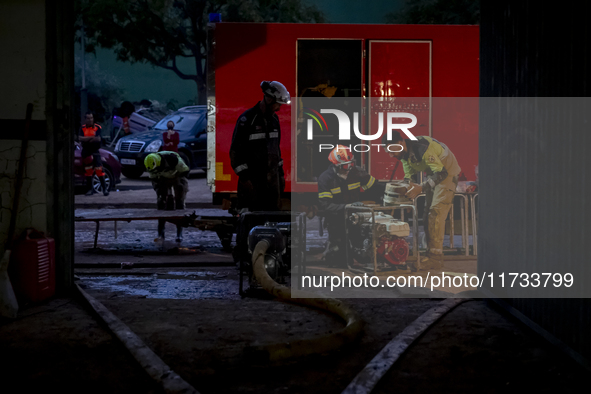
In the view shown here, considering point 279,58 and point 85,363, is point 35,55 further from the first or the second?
point 279,58

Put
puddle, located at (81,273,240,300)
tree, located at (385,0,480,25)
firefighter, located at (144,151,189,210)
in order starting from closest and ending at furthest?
1. puddle, located at (81,273,240,300)
2. firefighter, located at (144,151,189,210)
3. tree, located at (385,0,480,25)

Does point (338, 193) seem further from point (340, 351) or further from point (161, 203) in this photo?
point (340, 351)

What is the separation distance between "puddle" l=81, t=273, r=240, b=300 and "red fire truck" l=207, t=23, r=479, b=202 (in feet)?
8.74

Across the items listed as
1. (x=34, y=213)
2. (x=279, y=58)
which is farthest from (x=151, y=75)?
(x=34, y=213)

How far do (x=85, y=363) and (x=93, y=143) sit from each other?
35.7 feet

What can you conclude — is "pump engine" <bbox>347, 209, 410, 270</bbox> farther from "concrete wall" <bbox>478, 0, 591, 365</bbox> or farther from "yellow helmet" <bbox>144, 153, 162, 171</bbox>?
"yellow helmet" <bbox>144, 153, 162, 171</bbox>

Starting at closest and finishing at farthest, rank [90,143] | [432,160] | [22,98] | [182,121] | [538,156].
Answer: [538,156] → [22,98] → [432,160] → [90,143] → [182,121]

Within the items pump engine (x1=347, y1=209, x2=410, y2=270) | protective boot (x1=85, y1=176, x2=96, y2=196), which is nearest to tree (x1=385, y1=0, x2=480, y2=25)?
protective boot (x1=85, y1=176, x2=96, y2=196)

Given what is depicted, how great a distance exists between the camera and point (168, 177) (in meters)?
9.24

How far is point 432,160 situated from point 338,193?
119 centimetres

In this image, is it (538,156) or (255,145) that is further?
(255,145)

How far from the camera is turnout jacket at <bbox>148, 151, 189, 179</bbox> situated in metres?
9.06

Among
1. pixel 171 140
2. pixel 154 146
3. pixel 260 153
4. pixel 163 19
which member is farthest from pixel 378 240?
pixel 163 19

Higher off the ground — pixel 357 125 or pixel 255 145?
pixel 357 125
